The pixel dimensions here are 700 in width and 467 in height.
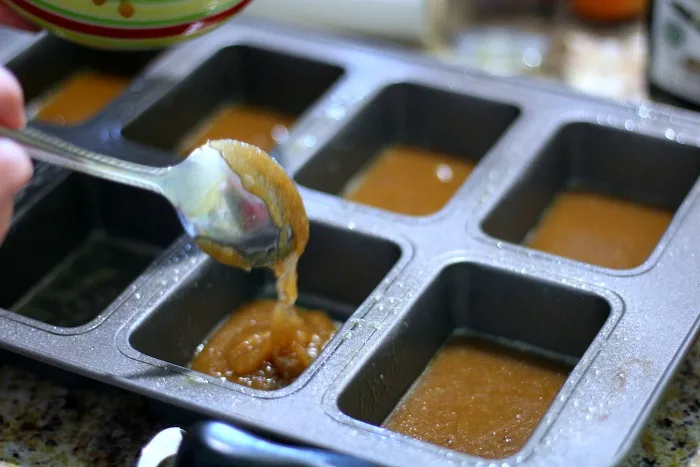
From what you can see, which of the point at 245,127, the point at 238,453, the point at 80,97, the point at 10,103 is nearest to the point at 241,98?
the point at 245,127

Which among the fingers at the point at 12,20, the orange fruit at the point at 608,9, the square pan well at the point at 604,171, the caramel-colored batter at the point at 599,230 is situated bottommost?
the fingers at the point at 12,20

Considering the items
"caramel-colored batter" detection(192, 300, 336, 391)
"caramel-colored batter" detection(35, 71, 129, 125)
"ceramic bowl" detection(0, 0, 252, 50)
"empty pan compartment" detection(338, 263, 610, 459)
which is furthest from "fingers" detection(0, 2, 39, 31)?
"empty pan compartment" detection(338, 263, 610, 459)

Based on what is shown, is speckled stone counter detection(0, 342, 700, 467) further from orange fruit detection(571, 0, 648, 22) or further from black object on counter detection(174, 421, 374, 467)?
orange fruit detection(571, 0, 648, 22)

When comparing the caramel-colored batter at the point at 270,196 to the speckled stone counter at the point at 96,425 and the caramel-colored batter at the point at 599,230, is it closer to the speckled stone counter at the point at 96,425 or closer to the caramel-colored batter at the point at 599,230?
the speckled stone counter at the point at 96,425

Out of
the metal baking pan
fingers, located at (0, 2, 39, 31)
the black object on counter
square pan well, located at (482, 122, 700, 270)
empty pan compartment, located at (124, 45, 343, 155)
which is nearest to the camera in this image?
the black object on counter

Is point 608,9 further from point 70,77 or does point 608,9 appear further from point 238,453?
point 238,453

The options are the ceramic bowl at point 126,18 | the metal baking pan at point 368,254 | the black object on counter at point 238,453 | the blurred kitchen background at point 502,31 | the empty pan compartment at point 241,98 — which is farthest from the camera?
the blurred kitchen background at point 502,31

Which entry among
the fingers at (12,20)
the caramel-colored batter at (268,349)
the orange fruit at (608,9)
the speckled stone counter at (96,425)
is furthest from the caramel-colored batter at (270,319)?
the orange fruit at (608,9)
